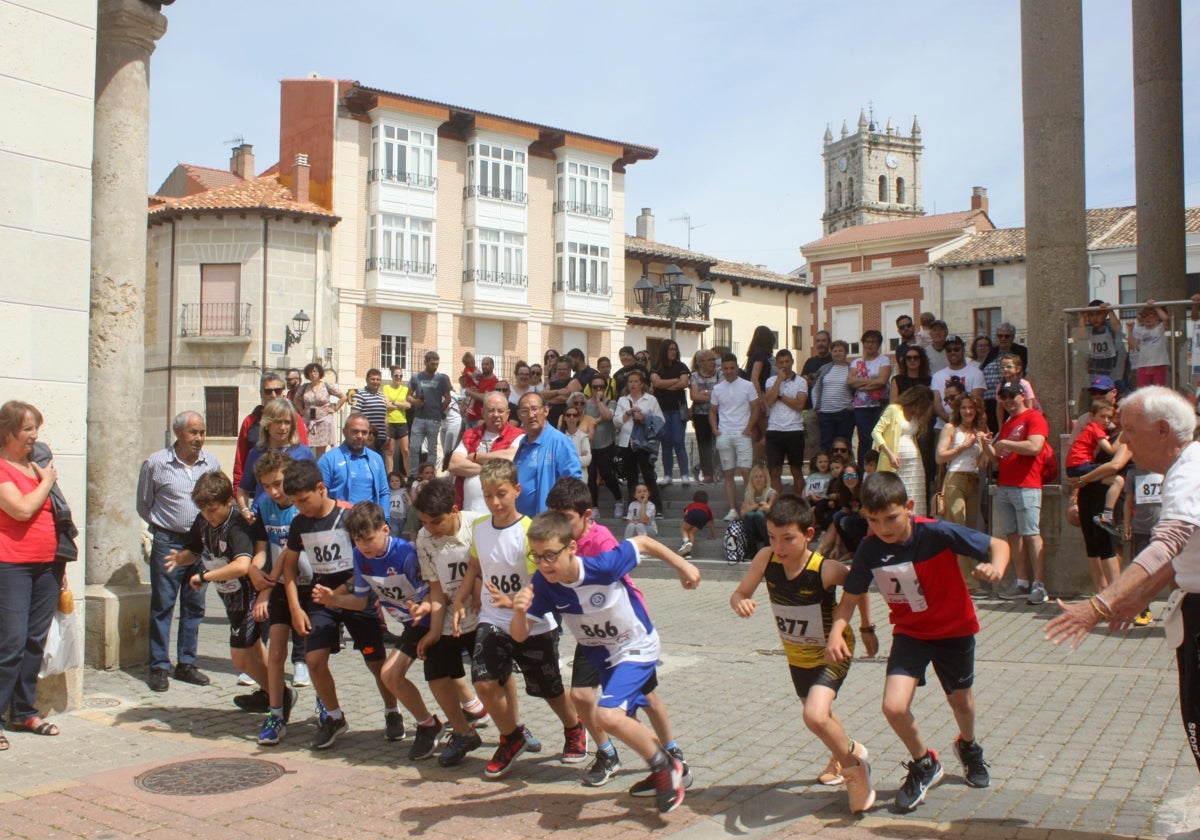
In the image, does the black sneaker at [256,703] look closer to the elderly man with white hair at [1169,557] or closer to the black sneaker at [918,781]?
the black sneaker at [918,781]

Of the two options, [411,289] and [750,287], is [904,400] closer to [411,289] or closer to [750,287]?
[411,289]

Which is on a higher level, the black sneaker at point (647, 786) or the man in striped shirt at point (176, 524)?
the man in striped shirt at point (176, 524)

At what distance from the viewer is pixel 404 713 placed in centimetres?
733

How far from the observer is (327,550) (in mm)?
6730

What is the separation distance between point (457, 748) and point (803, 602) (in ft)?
6.92

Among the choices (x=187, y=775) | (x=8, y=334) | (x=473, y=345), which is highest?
(x=473, y=345)

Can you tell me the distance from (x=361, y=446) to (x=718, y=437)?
6.46 m

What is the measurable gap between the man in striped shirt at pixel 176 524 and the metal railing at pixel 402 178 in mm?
32968

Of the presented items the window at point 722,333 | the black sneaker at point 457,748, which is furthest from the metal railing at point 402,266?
the black sneaker at point 457,748

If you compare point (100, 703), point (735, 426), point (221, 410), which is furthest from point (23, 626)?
point (221, 410)

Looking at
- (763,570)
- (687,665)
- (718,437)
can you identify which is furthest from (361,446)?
(718,437)

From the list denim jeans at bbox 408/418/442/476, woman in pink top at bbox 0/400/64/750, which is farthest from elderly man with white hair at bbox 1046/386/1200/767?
denim jeans at bbox 408/418/442/476

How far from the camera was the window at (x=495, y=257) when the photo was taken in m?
42.7

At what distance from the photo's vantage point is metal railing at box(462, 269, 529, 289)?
42500 mm
